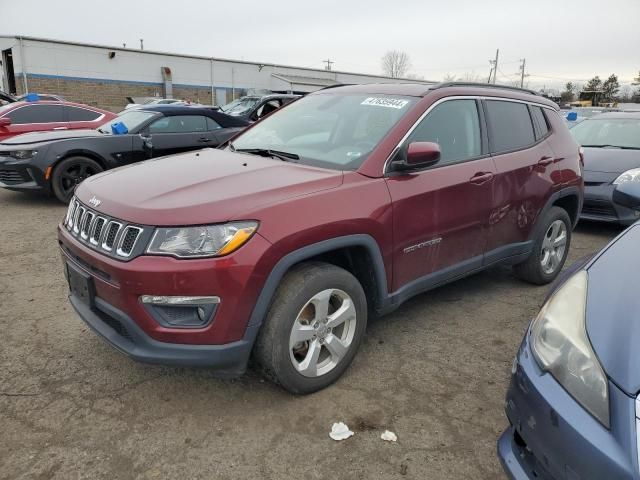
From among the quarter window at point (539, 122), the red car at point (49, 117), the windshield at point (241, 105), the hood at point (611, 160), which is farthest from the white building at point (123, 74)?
the quarter window at point (539, 122)

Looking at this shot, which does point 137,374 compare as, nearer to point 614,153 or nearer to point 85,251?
point 85,251

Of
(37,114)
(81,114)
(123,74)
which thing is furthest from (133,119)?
(123,74)

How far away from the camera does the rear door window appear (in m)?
3.85

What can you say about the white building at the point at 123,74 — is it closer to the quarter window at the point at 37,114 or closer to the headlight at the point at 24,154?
the quarter window at the point at 37,114

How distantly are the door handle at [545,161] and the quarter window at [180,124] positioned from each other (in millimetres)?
5708

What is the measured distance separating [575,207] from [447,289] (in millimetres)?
1513

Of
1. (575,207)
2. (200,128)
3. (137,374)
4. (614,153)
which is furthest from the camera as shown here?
(200,128)

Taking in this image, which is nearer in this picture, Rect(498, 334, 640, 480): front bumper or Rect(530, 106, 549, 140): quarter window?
Rect(498, 334, 640, 480): front bumper

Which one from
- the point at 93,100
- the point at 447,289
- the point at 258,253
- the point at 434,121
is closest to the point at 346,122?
the point at 434,121

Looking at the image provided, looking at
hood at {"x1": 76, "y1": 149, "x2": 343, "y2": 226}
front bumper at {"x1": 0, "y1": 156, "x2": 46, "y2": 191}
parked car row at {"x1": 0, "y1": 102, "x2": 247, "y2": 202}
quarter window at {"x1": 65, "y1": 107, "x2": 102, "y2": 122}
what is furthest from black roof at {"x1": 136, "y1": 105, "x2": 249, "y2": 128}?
hood at {"x1": 76, "y1": 149, "x2": 343, "y2": 226}

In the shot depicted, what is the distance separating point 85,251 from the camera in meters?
2.61

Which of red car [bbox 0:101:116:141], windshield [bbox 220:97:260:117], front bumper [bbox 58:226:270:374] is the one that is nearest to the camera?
front bumper [bbox 58:226:270:374]

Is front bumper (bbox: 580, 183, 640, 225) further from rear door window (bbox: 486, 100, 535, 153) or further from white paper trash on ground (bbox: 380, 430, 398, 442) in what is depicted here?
white paper trash on ground (bbox: 380, 430, 398, 442)

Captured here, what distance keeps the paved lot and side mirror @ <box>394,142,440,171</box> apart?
124 cm
